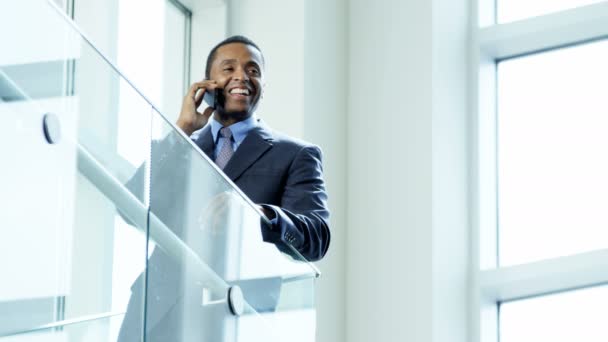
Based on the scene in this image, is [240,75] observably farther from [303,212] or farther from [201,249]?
[201,249]

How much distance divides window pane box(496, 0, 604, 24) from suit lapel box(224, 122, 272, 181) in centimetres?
425

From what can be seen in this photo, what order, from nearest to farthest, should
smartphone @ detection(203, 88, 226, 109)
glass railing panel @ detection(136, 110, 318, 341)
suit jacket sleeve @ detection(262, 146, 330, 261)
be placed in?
glass railing panel @ detection(136, 110, 318, 341), suit jacket sleeve @ detection(262, 146, 330, 261), smartphone @ detection(203, 88, 226, 109)

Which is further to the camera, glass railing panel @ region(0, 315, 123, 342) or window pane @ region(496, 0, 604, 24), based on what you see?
window pane @ region(496, 0, 604, 24)

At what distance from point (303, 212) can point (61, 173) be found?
4.44 ft

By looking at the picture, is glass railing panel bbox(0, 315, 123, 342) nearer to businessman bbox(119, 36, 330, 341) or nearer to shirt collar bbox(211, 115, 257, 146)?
businessman bbox(119, 36, 330, 341)

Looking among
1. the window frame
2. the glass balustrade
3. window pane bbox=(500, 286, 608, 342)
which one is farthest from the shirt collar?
window pane bbox=(500, 286, 608, 342)

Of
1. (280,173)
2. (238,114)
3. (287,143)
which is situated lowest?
(280,173)

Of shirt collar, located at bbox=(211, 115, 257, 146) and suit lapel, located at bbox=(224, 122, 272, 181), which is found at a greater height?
shirt collar, located at bbox=(211, 115, 257, 146)

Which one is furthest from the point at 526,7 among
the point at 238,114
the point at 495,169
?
the point at 238,114

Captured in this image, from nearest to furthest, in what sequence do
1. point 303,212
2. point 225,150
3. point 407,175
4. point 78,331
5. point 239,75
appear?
point 78,331, point 303,212, point 225,150, point 239,75, point 407,175

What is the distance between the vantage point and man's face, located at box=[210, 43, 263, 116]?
17.2 ft

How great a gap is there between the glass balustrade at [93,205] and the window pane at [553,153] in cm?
488

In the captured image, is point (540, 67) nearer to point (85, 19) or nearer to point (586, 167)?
point (586, 167)

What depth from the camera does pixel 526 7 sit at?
9.13 meters
